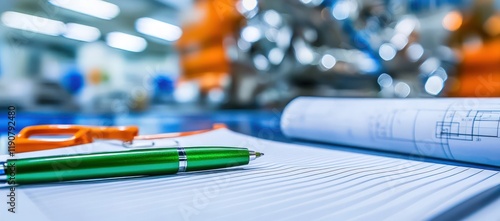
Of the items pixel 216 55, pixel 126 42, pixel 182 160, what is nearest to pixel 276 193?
pixel 182 160

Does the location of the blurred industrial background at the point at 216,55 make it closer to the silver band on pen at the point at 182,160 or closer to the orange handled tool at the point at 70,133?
the orange handled tool at the point at 70,133

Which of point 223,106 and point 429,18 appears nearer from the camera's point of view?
point 223,106

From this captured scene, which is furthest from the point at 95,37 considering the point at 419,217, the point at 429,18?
the point at 429,18

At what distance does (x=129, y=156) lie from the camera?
0.54ft

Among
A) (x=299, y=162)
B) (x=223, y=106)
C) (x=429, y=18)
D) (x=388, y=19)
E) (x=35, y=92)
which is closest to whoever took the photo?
(x=299, y=162)

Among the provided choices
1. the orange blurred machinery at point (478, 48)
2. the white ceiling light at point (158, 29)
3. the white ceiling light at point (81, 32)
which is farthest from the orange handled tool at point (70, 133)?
the orange blurred machinery at point (478, 48)

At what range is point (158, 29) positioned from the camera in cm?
138

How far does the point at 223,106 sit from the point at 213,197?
1.00 metres

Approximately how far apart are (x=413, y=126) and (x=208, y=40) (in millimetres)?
1063

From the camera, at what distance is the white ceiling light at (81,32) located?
1117 mm

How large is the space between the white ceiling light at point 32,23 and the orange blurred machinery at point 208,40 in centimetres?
44

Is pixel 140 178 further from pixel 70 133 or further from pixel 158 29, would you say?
pixel 158 29

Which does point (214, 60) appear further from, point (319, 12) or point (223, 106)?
point (319, 12)

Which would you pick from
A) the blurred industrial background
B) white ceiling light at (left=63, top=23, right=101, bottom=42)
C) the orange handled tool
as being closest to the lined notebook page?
the orange handled tool
